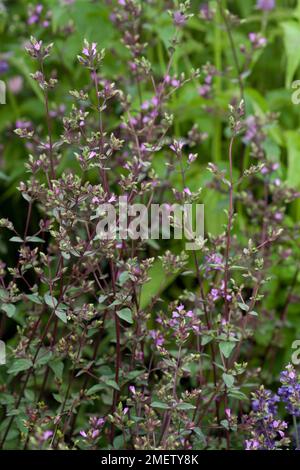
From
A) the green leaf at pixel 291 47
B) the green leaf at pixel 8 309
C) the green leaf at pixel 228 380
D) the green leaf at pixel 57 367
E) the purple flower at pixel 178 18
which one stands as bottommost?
the green leaf at pixel 228 380

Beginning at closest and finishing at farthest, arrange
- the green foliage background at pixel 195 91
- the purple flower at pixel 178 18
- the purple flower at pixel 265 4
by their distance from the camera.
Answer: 1. the purple flower at pixel 178 18
2. the green foliage background at pixel 195 91
3. the purple flower at pixel 265 4

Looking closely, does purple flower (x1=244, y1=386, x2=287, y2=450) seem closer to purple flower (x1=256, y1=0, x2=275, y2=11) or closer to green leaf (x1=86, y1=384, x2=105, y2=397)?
green leaf (x1=86, y1=384, x2=105, y2=397)

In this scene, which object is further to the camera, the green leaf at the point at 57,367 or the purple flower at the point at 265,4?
the purple flower at the point at 265,4

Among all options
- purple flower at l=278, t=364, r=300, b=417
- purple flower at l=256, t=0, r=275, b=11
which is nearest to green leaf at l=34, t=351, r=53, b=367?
purple flower at l=278, t=364, r=300, b=417

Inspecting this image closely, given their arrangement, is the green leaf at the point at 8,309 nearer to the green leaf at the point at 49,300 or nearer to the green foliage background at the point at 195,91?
the green leaf at the point at 49,300

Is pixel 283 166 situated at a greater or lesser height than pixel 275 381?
greater

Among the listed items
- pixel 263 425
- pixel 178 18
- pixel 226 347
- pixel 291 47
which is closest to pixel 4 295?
pixel 226 347

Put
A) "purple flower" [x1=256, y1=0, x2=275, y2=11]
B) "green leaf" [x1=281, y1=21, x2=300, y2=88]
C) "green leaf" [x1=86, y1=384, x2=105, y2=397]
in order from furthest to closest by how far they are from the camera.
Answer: "purple flower" [x1=256, y1=0, x2=275, y2=11]
"green leaf" [x1=281, y1=21, x2=300, y2=88]
"green leaf" [x1=86, y1=384, x2=105, y2=397]

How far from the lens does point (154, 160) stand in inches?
93.9

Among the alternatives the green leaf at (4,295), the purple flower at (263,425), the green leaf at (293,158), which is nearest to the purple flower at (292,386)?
the purple flower at (263,425)

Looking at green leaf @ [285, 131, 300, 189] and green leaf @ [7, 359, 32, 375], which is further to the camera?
green leaf @ [285, 131, 300, 189]
